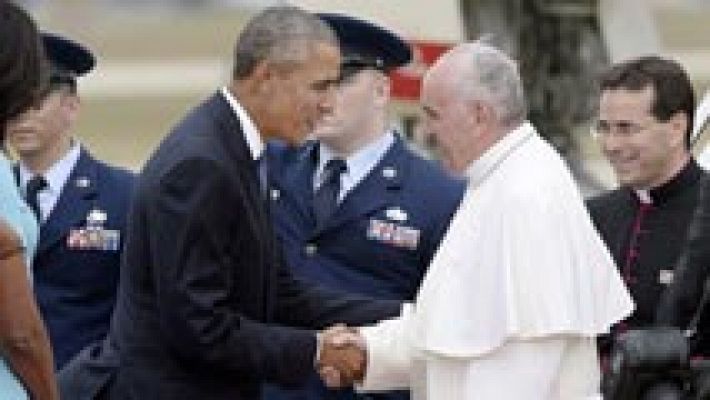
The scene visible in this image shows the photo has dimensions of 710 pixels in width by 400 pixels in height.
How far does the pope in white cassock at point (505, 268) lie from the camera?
18.3 ft

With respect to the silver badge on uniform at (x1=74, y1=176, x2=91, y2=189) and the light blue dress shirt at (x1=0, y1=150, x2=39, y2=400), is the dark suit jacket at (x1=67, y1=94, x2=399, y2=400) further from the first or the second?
the silver badge on uniform at (x1=74, y1=176, x2=91, y2=189)

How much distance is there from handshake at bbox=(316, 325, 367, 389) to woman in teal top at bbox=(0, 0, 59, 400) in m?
1.36

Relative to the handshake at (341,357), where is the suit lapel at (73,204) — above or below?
above

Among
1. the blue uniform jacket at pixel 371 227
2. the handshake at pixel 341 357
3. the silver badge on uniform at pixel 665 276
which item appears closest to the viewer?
the handshake at pixel 341 357

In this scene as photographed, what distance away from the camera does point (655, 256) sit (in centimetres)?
646

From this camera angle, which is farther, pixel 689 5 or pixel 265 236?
pixel 689 5

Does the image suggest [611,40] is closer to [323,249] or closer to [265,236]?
[323,249]

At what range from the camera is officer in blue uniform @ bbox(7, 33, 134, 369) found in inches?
287

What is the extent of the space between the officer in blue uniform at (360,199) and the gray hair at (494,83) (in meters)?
1.38

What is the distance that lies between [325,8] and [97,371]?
470 cm

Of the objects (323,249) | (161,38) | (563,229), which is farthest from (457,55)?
(161,38)

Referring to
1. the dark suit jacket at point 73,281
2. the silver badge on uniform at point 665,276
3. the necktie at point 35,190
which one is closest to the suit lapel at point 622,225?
the silver badge on uniform at point 665,276

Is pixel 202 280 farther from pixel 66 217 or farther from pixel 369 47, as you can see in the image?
pixel 369 47

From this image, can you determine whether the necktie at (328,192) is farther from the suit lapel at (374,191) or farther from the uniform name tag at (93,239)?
the uniform name tag at (93,239)
